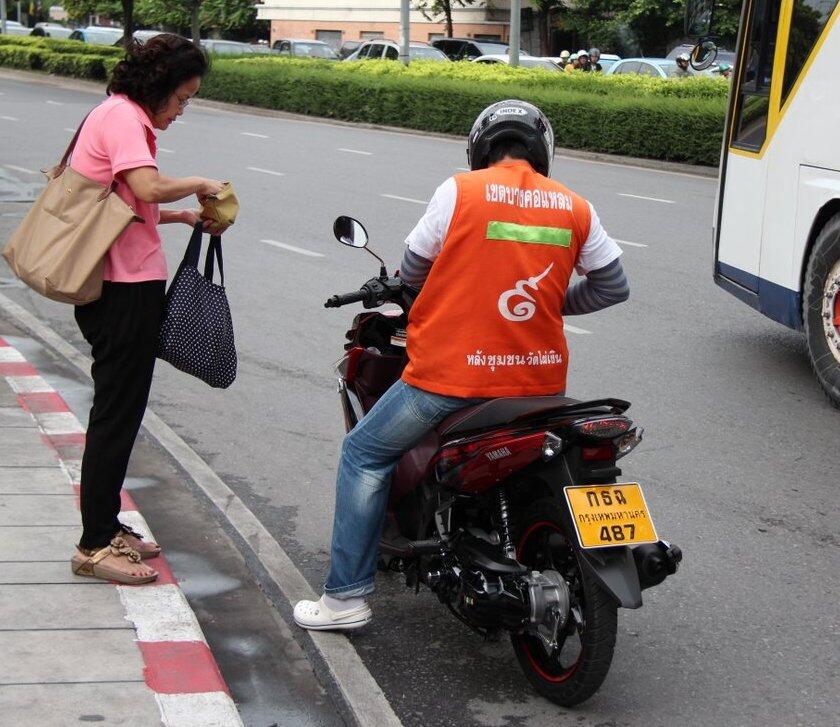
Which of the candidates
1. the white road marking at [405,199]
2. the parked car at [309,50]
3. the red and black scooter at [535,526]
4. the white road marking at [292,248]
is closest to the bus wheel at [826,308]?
the red and black scooter at [535,526]

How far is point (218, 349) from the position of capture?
460 cm

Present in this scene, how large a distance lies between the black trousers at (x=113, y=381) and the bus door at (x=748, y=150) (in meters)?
4.92

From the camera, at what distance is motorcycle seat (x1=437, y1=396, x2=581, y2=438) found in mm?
3742

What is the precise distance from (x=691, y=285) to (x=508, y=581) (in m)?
7.63

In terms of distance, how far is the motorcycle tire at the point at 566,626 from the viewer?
12.0ft

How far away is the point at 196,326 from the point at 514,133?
1.32 meters

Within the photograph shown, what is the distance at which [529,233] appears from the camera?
12.4ft

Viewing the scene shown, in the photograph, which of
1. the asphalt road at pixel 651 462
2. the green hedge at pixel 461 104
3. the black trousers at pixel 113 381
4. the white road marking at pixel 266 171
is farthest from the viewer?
the green hedge at pixel 461 104

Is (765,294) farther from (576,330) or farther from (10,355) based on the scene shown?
(10,355)

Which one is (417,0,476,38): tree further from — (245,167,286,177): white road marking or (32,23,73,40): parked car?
(245,167,286,177): white road marking

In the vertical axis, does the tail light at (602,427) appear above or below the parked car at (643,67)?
above

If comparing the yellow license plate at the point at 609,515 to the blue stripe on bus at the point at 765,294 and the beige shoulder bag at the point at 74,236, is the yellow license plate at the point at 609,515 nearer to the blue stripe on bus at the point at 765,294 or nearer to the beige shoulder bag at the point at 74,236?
the beige shoulder bag at the point at 74,236

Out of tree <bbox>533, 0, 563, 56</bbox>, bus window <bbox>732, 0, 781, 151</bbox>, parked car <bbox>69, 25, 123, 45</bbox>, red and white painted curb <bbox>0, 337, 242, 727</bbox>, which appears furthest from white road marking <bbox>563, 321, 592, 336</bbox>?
tree <bbox>533, 0, 563, 56</bbox>

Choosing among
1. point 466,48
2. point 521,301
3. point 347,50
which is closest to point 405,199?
point 521,301
